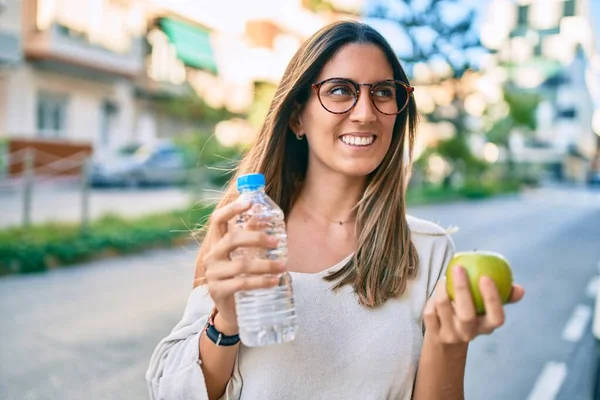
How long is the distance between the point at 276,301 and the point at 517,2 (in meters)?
89.3

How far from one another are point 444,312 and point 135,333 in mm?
4765

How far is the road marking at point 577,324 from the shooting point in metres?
6.12

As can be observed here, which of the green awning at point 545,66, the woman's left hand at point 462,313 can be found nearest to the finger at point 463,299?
the woman's left hand at point 462,313

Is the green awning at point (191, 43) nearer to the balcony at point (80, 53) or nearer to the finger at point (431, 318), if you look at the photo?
the balcony at point (80, 53)

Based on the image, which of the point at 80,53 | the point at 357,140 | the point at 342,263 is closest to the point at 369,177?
the point at 357,140

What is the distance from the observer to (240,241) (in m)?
1.26

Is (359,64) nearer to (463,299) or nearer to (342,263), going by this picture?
(342,263)

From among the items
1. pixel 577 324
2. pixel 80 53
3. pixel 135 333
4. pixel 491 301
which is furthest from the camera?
pixel 80 53

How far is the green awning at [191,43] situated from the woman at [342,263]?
23.8 metres

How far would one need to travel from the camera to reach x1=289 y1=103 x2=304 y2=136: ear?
198 centimetres

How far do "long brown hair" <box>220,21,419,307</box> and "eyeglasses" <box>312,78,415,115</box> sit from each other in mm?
79

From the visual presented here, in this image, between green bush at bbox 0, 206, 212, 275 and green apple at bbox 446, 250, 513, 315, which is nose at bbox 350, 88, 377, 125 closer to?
green apple at bbox 446, 250, 513, 315

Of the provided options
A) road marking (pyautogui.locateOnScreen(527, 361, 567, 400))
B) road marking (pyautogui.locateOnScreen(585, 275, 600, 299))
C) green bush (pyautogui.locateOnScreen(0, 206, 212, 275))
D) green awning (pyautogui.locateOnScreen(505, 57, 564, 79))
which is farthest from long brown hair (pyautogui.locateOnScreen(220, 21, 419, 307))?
green awning (pyautogui.locateOnScreen(505, 57, 564, 79))

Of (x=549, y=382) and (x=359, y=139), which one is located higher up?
(x=359, y=139)
